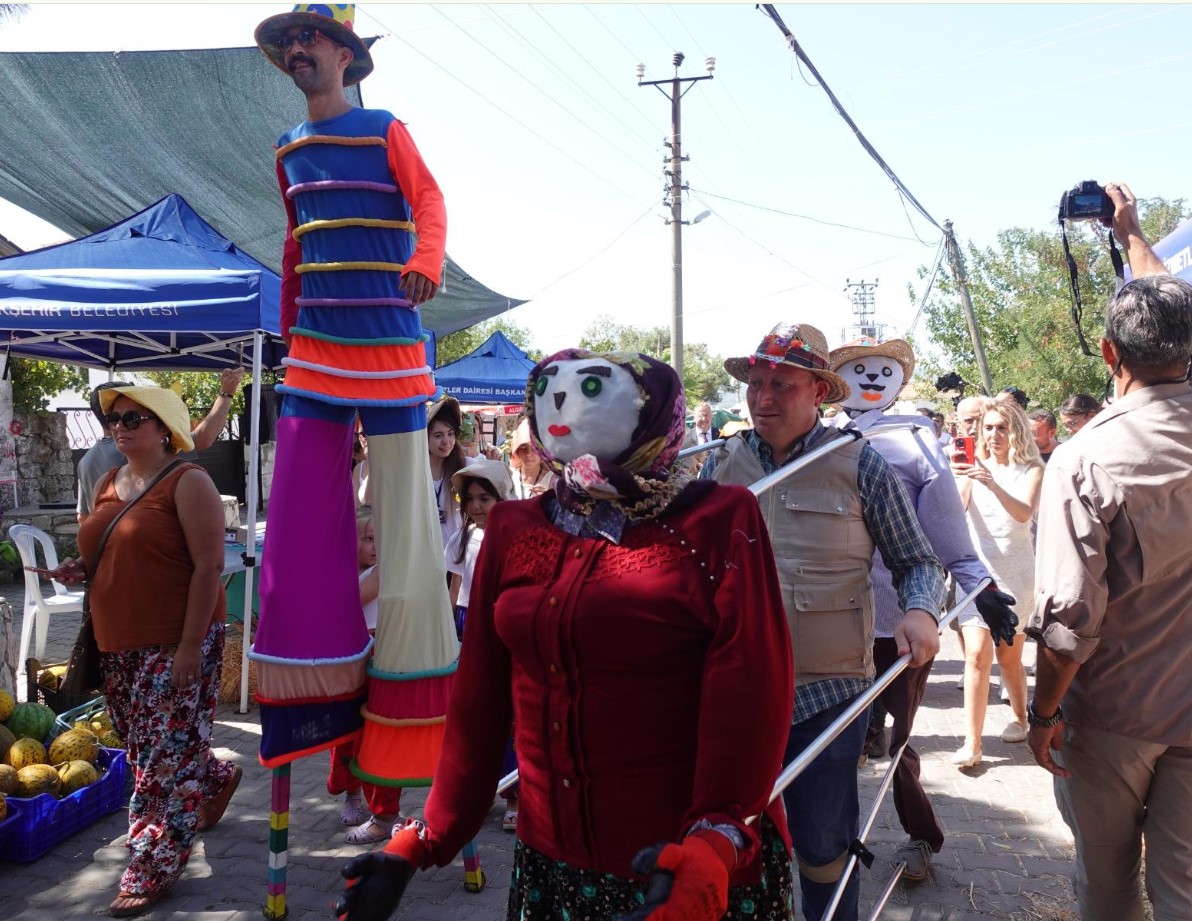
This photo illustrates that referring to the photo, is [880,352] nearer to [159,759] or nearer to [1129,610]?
[1129,610]

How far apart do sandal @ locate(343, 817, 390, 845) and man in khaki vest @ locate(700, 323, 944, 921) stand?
2.16 meters

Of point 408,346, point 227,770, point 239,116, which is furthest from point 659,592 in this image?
point 239,116

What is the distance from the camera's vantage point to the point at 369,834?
417 cm

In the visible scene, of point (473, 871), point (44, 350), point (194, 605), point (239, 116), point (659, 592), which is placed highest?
point (239, 116)

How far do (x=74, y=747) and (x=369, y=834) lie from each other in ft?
4.87

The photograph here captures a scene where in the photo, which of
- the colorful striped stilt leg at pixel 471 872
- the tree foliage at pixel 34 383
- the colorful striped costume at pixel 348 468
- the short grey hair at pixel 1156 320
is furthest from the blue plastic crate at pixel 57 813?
the tree foliage at pixel 34 383

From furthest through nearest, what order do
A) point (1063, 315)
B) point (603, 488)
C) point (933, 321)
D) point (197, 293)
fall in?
point (933, 321), point (1063, 315), point (197, 293), point (603, 488)

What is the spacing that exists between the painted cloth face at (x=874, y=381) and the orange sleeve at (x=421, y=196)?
6.73 feet

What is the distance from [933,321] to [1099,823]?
2737 centimetres

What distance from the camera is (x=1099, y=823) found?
100 inches

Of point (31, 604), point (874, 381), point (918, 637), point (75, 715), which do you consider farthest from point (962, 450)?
point (31, 604)

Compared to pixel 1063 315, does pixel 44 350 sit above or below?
below

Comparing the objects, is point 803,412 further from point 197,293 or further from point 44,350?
point 44,350

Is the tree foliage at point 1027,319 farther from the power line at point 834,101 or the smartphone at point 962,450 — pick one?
the smartphone at point 962,450
